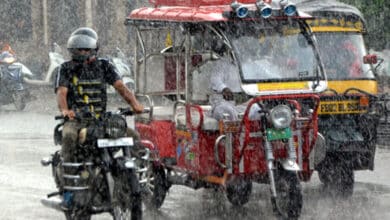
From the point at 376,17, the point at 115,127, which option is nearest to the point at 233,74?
the point at 115,127

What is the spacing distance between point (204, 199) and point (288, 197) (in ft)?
7.55

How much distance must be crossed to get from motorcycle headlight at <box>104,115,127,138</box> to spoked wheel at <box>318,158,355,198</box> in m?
3.72

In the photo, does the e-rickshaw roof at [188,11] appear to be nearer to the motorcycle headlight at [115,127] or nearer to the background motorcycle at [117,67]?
the motorcycle headlight at [115,127]

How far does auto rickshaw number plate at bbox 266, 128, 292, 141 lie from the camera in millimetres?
8961

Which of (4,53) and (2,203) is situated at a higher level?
(4,53)

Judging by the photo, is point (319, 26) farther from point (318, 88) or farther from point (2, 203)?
point (2, 203)

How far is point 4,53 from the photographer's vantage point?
23.5 m

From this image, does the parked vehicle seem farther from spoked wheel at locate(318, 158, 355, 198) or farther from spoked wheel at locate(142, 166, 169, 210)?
spoked wheel at locate(142, 166, 169, 210)

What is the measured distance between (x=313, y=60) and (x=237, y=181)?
4.78 ft

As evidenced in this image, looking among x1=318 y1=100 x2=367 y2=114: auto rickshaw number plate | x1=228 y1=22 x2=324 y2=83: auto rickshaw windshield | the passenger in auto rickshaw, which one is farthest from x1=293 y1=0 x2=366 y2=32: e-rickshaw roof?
the passenger in auto rickshaw

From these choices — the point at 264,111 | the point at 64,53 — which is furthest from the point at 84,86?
the point at 64,53

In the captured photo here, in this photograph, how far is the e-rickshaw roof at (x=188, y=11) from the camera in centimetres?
954

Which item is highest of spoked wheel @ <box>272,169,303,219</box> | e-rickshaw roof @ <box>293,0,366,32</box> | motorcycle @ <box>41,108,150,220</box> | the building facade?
the building facade

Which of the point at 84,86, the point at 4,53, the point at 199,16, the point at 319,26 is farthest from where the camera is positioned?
the point at 4,53
